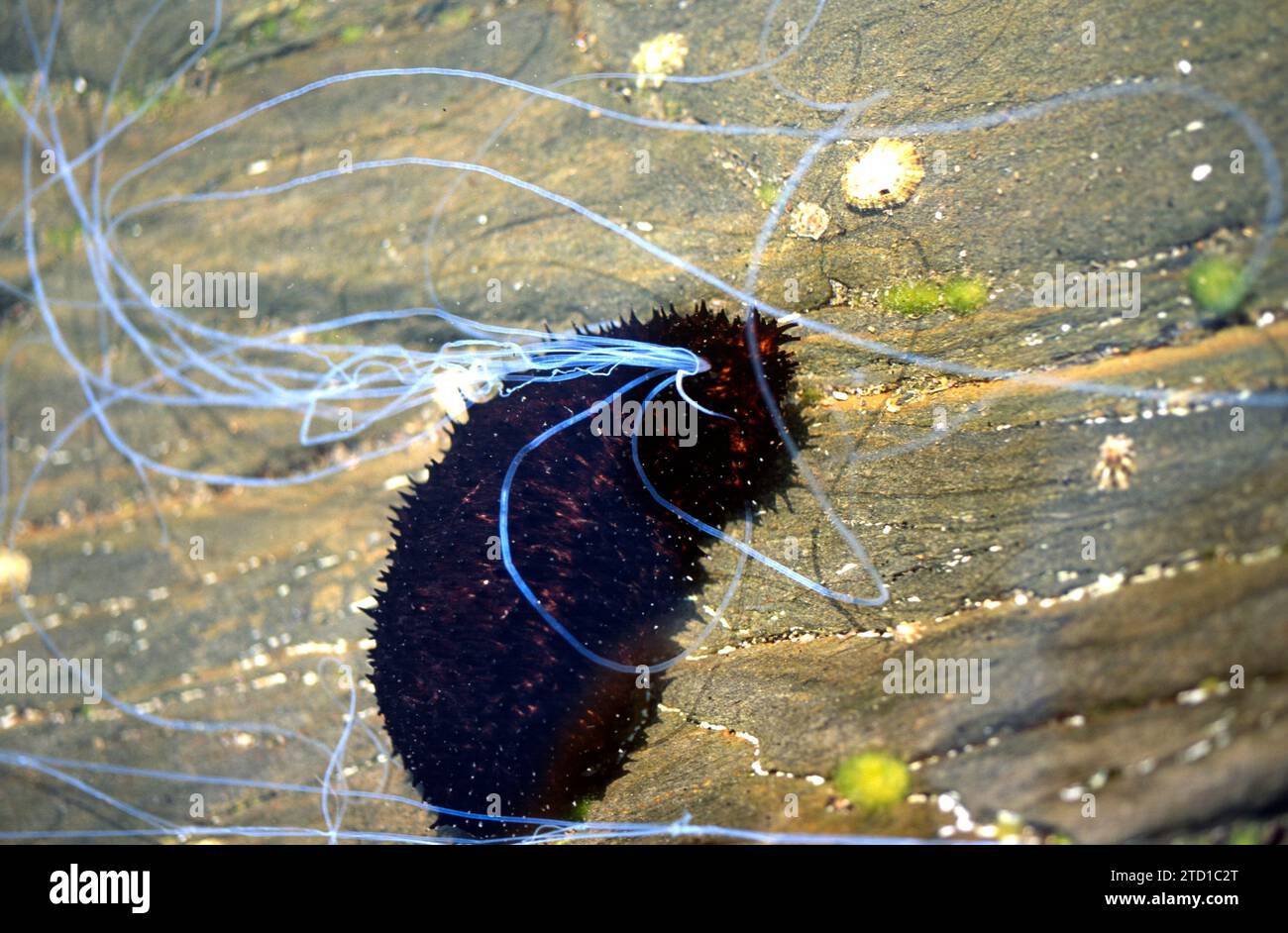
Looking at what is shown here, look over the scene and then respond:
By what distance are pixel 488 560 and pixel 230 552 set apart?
2.15 m

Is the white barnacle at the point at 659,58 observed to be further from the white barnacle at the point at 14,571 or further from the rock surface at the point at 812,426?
the white barnacle at the point at 14,571

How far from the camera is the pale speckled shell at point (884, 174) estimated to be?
3178mm

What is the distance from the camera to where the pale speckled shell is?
318 centimetres

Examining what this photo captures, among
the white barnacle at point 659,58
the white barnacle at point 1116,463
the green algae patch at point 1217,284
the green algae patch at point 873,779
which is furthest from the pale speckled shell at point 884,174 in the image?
the green algae patch at point 873,779

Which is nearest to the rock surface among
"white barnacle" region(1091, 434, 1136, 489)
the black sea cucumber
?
"white barnacle" region(1091, 434, 1136, 489)

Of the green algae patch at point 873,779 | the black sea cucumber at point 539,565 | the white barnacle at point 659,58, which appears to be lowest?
the green algae patch at point 873,779

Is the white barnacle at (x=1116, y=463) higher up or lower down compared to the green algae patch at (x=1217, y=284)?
lower down

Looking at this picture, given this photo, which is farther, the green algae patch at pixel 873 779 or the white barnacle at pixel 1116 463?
the green algae patch at pixel 873 779

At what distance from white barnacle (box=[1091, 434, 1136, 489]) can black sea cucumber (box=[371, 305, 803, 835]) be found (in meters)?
1.22

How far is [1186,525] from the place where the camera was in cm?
288

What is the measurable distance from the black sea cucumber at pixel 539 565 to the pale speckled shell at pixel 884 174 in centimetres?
74

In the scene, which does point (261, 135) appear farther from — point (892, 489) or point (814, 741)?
point (814, 741)
